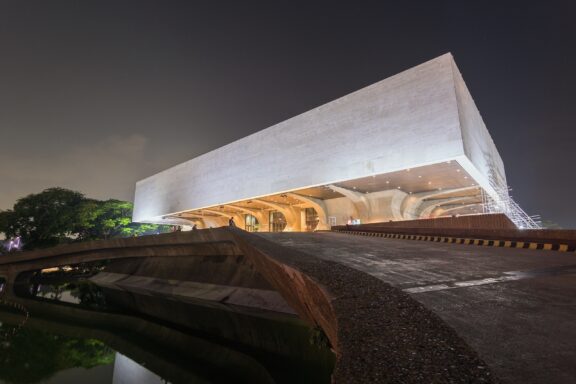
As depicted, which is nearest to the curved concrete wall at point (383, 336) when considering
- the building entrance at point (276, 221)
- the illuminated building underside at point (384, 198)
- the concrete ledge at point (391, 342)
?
the concrete ledge at point (391, 342)

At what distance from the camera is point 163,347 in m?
8.41

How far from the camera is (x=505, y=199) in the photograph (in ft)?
83.7

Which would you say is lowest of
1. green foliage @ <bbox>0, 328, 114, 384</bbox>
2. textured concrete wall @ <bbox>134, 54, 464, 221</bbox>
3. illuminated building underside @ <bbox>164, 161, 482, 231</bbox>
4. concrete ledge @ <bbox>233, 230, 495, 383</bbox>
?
green foliage @ <bbox>0, 328, 114, 384</bbox>

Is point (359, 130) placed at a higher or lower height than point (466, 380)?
higher

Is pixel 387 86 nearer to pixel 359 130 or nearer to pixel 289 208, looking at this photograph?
pixel 359 130

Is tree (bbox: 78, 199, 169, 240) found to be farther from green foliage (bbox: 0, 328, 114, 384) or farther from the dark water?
green foliage (bbox: 0, 328, 114, 384)

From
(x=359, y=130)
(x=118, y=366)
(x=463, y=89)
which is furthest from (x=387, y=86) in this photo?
(x=118, y=366)

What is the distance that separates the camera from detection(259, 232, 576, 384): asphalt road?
1.78 metres

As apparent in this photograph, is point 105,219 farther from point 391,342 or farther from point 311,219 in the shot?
point 391,342

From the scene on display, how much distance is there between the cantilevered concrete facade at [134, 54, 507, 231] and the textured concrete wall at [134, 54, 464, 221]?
0.08 meters

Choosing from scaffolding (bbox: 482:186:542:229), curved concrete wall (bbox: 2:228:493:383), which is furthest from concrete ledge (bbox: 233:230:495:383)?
scaffolding (bbox: 482:186:542:229)

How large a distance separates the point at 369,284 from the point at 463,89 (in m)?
24.9

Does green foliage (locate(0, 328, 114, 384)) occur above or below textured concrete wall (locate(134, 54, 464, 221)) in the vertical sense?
below

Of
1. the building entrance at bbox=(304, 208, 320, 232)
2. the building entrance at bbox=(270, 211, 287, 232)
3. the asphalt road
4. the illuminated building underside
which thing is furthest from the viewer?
the building entrance at bbox=(270, 211, 287, 232)
